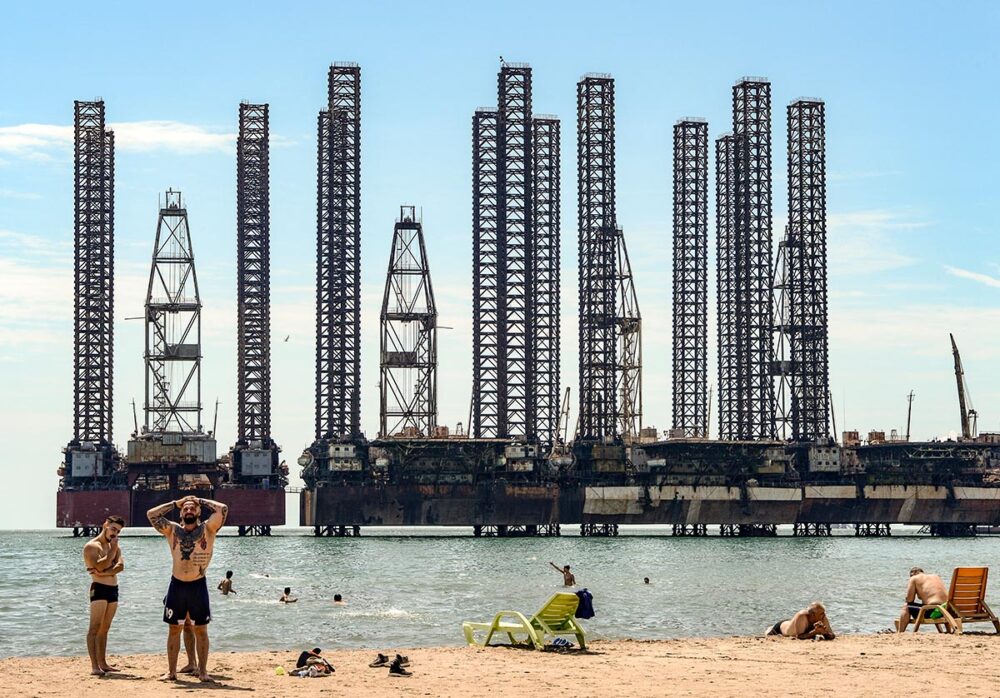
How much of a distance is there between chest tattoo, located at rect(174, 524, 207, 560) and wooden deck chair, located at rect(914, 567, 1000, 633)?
1231 centimetres

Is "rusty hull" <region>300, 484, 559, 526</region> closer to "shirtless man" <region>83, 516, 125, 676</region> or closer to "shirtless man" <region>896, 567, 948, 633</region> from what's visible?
"shirtless man" <region>896, 567, 948, 633</region>

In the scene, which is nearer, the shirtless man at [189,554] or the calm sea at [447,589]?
the shirtless man at [189,554]

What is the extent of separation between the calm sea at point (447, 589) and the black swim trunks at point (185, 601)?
12.0 metres

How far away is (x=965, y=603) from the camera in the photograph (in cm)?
2689

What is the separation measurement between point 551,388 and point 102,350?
34654 mm

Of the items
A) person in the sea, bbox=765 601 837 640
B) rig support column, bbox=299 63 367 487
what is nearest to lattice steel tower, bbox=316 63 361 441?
rig support column, bbox=299 63 367 487

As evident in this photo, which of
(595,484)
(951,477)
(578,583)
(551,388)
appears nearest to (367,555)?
(578,583)

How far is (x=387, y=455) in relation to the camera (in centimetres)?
12138

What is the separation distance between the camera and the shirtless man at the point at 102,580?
19.6 m

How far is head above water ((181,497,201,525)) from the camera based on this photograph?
18922 millimetres

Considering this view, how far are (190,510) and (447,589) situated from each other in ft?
116

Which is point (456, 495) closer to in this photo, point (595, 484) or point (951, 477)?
point (595, 484)

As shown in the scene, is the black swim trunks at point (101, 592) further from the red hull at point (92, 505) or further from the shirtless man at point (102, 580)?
the red hull at point (92, 505)

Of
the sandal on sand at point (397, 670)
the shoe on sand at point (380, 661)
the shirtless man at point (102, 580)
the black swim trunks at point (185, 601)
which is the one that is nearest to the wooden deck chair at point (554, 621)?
the shoe on sand at point (380, 661)
